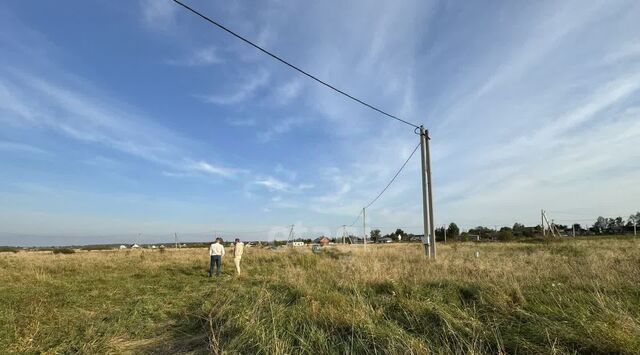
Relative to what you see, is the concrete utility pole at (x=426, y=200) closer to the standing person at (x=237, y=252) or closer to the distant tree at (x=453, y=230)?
the standing person at (x=237, y=252)

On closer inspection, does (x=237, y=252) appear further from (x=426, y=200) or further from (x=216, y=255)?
(x=426, y=200)

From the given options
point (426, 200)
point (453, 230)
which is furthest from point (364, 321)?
point (453, 230)

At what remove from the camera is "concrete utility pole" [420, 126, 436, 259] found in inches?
664

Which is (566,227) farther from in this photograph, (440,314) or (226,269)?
(440,314)

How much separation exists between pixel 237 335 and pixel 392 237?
12948 cm

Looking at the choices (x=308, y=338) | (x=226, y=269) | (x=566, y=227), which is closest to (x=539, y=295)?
(x=308, y=338)

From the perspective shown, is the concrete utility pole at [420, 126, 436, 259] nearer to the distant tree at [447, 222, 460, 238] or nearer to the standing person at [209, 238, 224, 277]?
the standing person at [209, 238, 224, 277]

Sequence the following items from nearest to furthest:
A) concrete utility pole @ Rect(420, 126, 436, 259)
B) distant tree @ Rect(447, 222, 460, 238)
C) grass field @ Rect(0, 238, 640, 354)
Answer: grass field @ Rect(0, 238, 640, 354)
concrete utility pole @ Rect(420, 126, 436, 259)
distant tree @ Rect(447, 222, 460, 238)

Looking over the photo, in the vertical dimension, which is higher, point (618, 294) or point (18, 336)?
point (618, 294)

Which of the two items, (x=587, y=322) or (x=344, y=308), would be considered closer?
(x=587, y=322)

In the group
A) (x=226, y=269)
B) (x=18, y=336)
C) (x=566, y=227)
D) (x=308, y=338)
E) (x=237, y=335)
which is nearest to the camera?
(x=308, y=338)

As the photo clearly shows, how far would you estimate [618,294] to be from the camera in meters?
6.91

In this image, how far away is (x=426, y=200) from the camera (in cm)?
1700

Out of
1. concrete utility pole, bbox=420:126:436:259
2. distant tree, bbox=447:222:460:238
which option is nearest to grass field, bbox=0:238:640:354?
concrete utility pole, bbox=420:126:436:259
